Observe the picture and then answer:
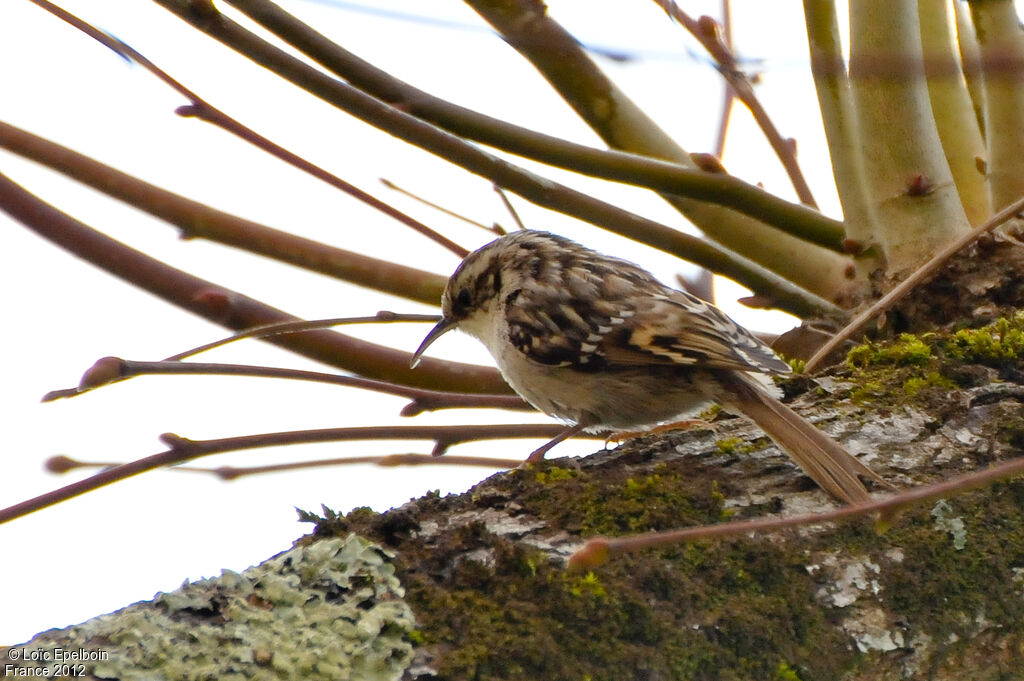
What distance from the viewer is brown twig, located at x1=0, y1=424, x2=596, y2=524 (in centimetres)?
143

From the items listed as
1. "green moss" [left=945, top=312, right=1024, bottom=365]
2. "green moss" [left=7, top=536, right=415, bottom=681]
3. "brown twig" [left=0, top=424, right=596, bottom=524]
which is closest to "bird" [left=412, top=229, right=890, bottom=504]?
"brown twig" [left=0, top=424, right=596, bottom=524]

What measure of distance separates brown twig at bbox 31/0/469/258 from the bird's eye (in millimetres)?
820

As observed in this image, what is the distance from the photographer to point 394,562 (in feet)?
4.05

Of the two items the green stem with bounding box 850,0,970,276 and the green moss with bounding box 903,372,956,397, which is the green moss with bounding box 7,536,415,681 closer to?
the green moss with bounding box 903,372,956,397

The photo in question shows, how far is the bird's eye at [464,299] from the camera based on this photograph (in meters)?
2.76

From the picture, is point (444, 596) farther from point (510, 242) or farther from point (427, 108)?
point (510, 242)

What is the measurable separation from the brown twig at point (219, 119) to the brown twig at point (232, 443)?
1.28ft

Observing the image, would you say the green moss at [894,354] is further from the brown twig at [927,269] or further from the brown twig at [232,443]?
the brown twig at [232,443]

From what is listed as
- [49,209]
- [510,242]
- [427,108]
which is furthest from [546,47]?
[510,242]

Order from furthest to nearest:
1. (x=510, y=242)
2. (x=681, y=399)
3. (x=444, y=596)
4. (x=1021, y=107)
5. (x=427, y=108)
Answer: (x=510, y=242), (x=681, y=399), (x=1021, y=107), (x=427, y=108), (x=444, y=596)

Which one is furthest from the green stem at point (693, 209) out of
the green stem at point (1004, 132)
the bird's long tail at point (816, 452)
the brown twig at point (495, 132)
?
the bird's long tail at point (816, 452)

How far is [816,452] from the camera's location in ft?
5.07

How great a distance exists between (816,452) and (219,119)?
39.0 inches

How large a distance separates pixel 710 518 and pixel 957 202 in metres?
1.21
